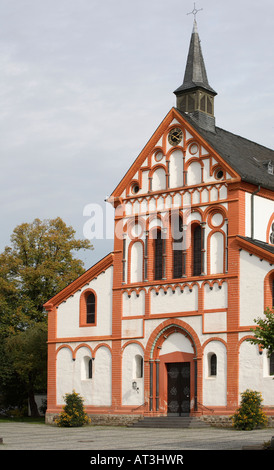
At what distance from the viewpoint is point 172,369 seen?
129 ft

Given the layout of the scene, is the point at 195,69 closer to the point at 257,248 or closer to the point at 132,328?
the point at 257,248

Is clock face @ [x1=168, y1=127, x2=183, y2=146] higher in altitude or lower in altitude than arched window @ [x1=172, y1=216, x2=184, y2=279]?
higher

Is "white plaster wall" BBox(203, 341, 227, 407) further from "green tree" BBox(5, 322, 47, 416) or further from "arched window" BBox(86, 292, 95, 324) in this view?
"green tree" BBox(5, 322, 47, 416)

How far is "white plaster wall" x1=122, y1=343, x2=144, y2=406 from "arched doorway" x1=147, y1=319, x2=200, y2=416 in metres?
0.71

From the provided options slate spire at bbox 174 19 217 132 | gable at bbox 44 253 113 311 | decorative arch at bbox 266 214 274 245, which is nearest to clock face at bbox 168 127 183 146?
slate spire at bbox 174 19 217 132

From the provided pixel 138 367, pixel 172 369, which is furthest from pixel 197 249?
pixel 138 367

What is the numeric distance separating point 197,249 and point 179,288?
7.01 feet

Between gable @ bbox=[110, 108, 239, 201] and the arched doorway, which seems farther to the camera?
gable @ bbox=[110, 108, 239, 201]

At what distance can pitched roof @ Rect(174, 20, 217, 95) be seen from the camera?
4356cm

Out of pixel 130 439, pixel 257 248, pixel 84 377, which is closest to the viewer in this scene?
pixel 130 439

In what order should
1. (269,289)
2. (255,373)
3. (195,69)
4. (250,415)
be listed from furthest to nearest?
(195,69)
(269,289)
(255,373)
(250,415)

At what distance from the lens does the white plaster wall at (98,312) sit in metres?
41.8

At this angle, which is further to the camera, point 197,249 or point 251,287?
point 197,249

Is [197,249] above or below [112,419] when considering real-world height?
above
